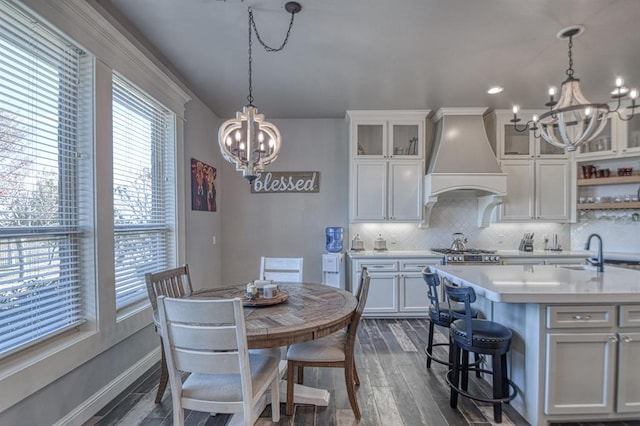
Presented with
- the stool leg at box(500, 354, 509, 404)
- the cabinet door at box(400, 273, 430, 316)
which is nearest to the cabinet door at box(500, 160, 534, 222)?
the cabinet door at box(400, 273, 430, 316)

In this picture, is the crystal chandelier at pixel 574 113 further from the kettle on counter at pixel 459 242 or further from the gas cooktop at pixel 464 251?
the kettle on counter at pixel 459 242

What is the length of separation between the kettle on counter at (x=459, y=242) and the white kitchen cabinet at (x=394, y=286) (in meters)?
0.47

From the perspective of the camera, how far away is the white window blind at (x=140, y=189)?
249cm

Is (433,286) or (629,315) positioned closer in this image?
(629,315)

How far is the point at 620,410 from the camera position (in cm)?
200

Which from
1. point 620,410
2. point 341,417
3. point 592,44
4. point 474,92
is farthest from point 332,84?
point 620,410

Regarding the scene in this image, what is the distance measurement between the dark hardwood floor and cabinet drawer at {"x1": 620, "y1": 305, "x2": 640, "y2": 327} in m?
0.69

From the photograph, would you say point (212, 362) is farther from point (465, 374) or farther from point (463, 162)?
point (463, 162)

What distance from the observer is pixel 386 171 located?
4465 millimetres

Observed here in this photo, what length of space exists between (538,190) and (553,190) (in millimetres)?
213

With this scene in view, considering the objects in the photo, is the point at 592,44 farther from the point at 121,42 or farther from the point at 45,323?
the point at 45,323

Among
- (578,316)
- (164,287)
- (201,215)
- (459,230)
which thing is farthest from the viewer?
(459,230)

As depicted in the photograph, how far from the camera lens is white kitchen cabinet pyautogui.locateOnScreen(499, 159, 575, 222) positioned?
14.7 ft

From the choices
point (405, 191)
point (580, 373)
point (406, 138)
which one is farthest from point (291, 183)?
point (580, 373)
